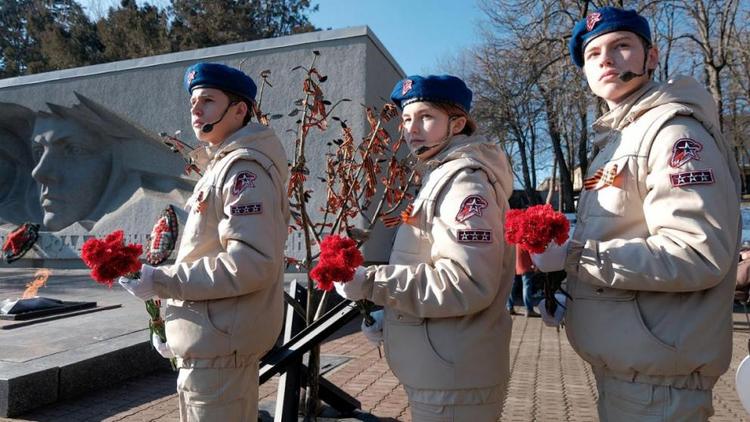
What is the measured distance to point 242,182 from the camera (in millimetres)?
2377

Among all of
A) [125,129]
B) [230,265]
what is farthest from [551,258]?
[125,129]

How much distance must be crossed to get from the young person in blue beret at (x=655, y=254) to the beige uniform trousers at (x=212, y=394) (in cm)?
139

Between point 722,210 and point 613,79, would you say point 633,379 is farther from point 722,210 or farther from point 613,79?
point 613,79

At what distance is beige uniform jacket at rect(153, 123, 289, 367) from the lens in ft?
7.43

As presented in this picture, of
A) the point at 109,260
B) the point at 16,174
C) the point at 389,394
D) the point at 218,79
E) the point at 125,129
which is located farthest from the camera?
the point at 16,174

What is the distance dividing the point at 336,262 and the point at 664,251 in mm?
1041

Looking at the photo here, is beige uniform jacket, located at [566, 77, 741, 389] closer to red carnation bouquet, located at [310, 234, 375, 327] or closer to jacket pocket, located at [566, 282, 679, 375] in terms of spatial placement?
jacket pocket, located at [566, 282, 679, 375]

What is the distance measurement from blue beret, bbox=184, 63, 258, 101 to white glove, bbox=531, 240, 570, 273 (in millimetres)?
A: 1582

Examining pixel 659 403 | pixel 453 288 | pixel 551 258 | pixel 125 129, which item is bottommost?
pixel 659 403

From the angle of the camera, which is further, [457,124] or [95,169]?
[95,169]

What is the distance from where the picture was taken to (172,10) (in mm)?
26562

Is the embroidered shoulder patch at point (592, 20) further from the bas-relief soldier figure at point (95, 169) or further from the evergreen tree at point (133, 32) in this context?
the evergreen tree at point (133, 32)

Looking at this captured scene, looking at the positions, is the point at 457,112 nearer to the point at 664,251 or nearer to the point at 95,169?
the point at 664,251

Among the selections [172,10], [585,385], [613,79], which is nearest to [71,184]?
[585,385]
